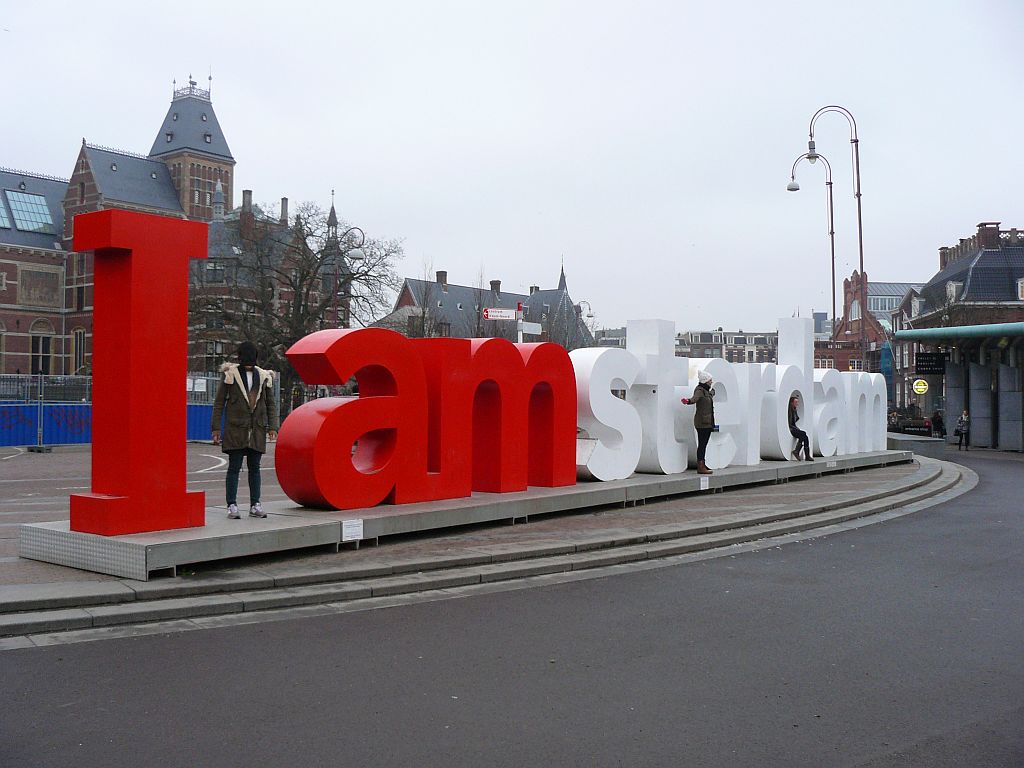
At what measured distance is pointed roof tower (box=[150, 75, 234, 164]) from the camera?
315 feet

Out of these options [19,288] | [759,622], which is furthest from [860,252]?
[19,288]

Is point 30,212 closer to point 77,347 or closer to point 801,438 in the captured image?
point 77,347

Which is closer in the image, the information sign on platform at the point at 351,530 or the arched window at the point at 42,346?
the information sign on platform at the point at 351,530

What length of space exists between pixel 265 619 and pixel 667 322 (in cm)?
1105

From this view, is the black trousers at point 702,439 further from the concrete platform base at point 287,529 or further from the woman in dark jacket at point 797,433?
the woman in dark jacket at point 797,433

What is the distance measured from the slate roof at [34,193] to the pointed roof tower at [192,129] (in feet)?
36.6

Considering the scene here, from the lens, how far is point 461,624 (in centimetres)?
750

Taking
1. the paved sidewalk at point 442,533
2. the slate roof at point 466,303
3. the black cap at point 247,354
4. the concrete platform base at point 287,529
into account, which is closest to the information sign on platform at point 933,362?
the paved sidewalk at point 442,533

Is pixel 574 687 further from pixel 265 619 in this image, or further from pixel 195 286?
pixel 195 286

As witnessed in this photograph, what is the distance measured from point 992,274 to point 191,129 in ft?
244

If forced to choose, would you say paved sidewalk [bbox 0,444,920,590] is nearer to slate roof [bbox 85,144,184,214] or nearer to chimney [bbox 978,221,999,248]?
chimney [bbox 978,221,999,248]

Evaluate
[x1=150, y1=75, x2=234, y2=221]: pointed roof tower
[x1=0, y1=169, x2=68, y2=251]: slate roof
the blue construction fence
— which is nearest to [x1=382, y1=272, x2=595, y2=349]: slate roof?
[x1=150, y1=75, x2=234, y2=221]: pointed roof tower

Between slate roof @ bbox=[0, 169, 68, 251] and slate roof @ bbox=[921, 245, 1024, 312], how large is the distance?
243 feet

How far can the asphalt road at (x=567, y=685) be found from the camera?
4789 mm
